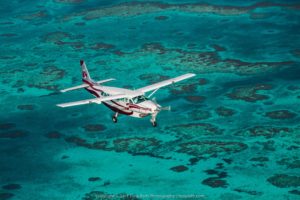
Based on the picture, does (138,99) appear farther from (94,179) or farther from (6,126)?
(6,126)

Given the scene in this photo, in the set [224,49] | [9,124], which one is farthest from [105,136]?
[224,49]

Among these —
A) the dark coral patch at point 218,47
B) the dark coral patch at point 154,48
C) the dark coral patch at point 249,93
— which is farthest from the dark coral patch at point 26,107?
the dark coral patch at point 218,47

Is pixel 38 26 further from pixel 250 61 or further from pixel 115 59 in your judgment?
pixel 250 61

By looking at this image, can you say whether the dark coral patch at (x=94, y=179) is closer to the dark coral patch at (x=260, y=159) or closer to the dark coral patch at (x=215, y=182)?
the dark coral patch at (x=215, y=182)

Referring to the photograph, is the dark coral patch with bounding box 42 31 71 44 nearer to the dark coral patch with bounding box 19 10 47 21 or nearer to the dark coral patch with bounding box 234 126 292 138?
the dark coral patch with bounding box 19 10 47 21

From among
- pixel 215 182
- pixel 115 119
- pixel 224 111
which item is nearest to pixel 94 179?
pixel 115 119

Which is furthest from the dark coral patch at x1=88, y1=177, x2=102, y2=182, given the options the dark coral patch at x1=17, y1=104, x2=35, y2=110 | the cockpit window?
the dark coral patch at x1=17, y1=104, x2=35, y2=110
